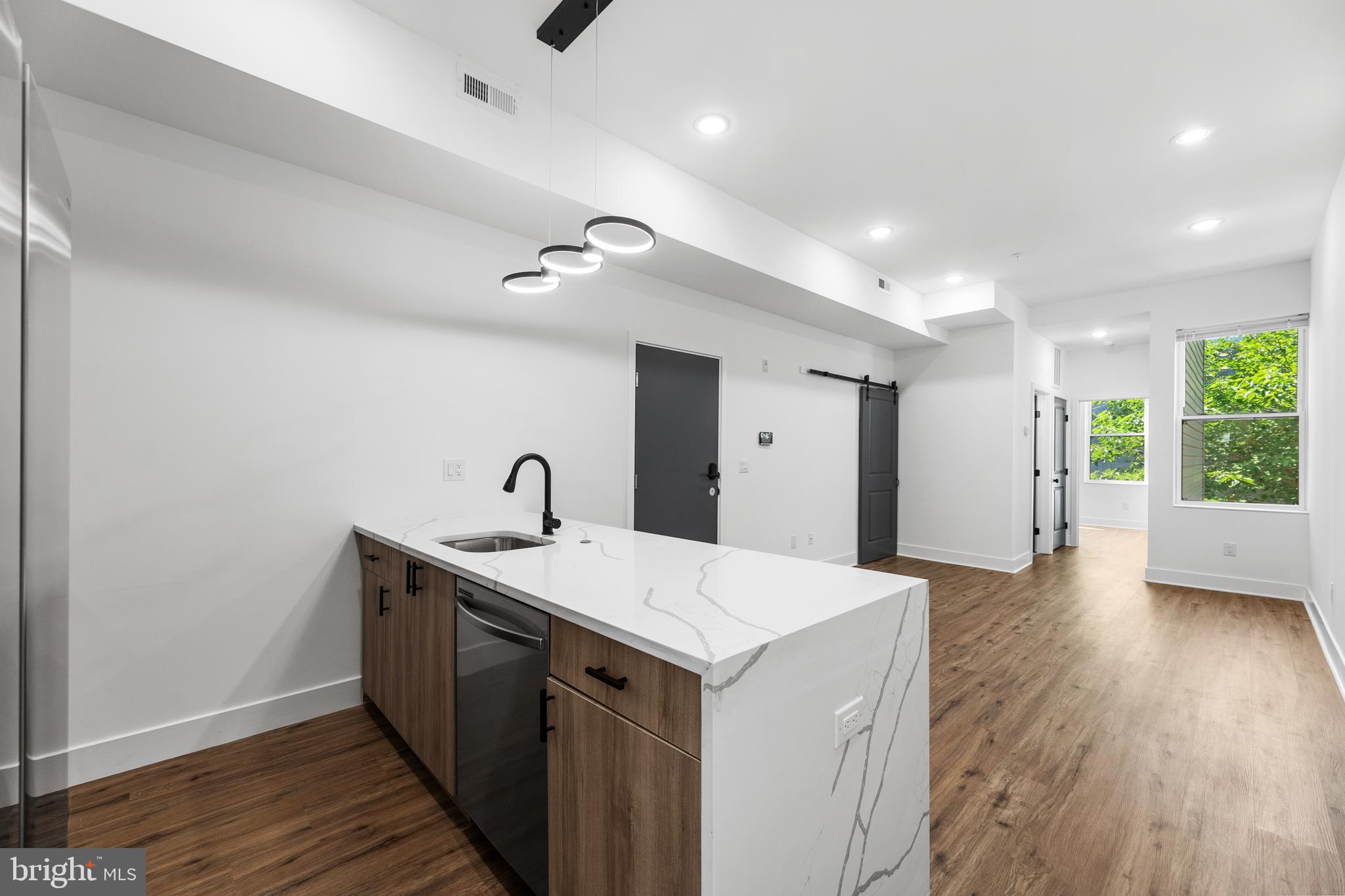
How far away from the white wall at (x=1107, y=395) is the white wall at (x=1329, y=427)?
3302 mm

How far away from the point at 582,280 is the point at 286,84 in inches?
71.9

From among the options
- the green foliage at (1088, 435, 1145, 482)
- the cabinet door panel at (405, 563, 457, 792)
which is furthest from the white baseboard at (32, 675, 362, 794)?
the green foliage at (1088, 435, 1145, 482)

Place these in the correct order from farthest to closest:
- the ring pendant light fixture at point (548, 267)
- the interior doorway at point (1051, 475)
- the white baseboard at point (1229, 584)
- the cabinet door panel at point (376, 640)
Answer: the interior doorway at point (1051, 475) < the white baseboard at point (1229, 584) < the cabinet door panel at point (376, 640) < the ring pendant light fixture at point (548, 267)

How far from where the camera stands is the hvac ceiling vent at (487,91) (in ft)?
7.92

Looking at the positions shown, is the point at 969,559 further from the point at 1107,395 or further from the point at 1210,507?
the point at 1107,395

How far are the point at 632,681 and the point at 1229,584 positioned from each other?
6411 mm

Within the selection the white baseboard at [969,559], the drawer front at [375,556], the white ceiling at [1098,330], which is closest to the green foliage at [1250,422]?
the white ceiling at [1098,330]

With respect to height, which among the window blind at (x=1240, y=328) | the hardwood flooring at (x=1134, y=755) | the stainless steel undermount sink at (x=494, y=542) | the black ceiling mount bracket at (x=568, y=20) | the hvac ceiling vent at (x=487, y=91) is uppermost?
the black ceiling mount bracket at (x=568, y=20)

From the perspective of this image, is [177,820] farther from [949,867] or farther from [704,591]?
[949,867]

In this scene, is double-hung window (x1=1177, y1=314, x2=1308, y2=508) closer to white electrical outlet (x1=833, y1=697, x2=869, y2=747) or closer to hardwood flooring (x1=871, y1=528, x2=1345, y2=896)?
hardwood flooring (x1=871, y1=528, x2=1345, y2=896)

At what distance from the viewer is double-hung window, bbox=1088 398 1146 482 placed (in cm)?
904

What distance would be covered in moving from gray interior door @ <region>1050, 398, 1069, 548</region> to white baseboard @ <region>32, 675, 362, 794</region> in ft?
25.0

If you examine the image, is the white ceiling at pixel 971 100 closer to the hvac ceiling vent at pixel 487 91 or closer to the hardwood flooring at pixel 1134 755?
the hvac ceiling vent at pixel 487 91

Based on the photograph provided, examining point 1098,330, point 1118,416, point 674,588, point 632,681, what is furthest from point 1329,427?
point 1118,416
